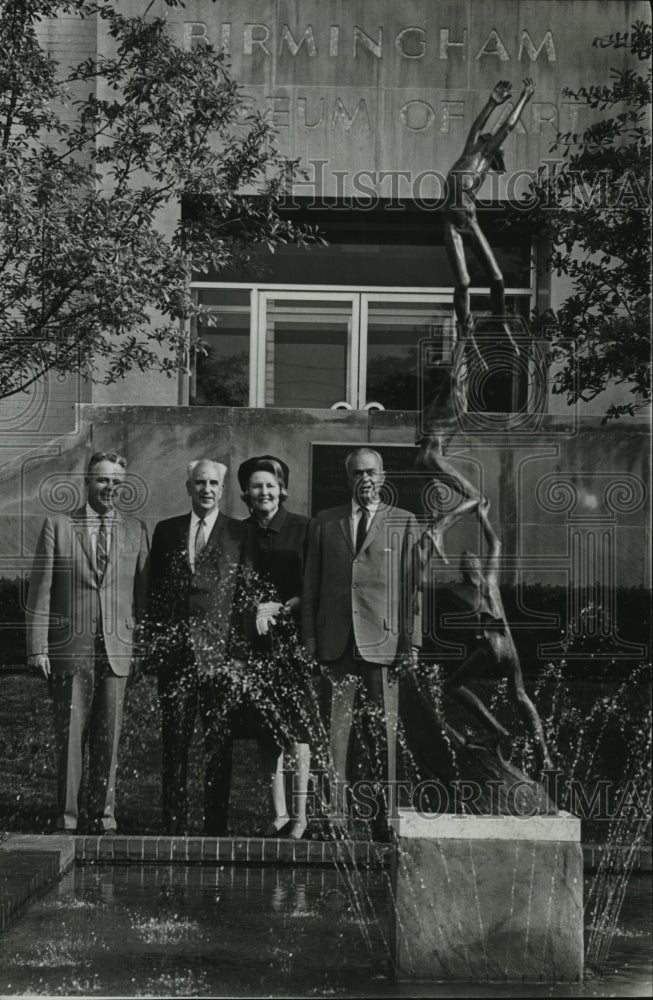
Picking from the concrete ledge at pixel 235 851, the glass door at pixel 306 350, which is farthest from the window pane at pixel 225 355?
the concrete ledge at pixel 235 851

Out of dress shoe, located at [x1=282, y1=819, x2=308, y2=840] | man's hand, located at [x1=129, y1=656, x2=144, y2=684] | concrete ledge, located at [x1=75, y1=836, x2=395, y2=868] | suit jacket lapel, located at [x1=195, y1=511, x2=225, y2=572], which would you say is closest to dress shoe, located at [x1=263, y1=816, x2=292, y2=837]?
dress shoe, located at [x1=282, y1=819, x2=308, y2=840]

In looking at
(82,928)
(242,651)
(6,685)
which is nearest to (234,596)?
(242,651)

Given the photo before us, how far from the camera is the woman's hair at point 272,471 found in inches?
394

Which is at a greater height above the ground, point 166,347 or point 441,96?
point 441,96

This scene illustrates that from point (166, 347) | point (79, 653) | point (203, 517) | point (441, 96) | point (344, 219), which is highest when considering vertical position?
point (441, 96)

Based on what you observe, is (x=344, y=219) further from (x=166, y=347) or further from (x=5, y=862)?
(x=5, y=862)

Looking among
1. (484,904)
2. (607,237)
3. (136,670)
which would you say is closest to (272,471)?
(136,670)

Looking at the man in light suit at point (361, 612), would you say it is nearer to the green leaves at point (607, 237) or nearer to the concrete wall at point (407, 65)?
the green leaves at point (607, 237)

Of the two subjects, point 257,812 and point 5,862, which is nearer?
point 5,862

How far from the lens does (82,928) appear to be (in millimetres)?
6984

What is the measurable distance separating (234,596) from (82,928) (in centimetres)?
322

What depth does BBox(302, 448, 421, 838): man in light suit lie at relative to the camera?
947cm

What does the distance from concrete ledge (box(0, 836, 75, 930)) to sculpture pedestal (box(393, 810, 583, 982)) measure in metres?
2.04

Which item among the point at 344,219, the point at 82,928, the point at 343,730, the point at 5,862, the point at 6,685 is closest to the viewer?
the point at 82,928
